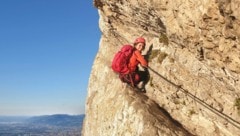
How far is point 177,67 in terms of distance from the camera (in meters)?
23.0

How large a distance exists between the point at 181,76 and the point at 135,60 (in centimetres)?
386

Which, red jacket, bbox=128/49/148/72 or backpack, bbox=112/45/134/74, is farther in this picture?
red jacket, bbox=128/49/148/72

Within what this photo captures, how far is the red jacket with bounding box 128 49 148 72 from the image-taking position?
976 inches

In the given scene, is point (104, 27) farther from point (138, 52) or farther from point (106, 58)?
point (138, 52)

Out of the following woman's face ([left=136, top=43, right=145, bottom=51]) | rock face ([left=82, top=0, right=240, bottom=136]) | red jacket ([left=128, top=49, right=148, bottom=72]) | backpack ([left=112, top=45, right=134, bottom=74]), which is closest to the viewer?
rock face ([left=82, top=0, right=240, bottom=136])

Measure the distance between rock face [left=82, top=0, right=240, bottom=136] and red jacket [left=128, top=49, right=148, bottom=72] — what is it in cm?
112

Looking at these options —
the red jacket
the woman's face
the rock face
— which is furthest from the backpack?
the rock face

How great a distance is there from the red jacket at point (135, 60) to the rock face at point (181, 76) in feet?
3.67

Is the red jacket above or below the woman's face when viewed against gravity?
below

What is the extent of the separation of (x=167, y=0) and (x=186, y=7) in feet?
6.59

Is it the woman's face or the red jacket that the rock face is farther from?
the red jacket

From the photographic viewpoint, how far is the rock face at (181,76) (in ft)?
56.5

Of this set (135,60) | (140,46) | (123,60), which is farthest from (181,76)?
(140,46)

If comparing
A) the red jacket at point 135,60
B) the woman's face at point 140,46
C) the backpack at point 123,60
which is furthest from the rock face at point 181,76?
the backpack at point 123,60
